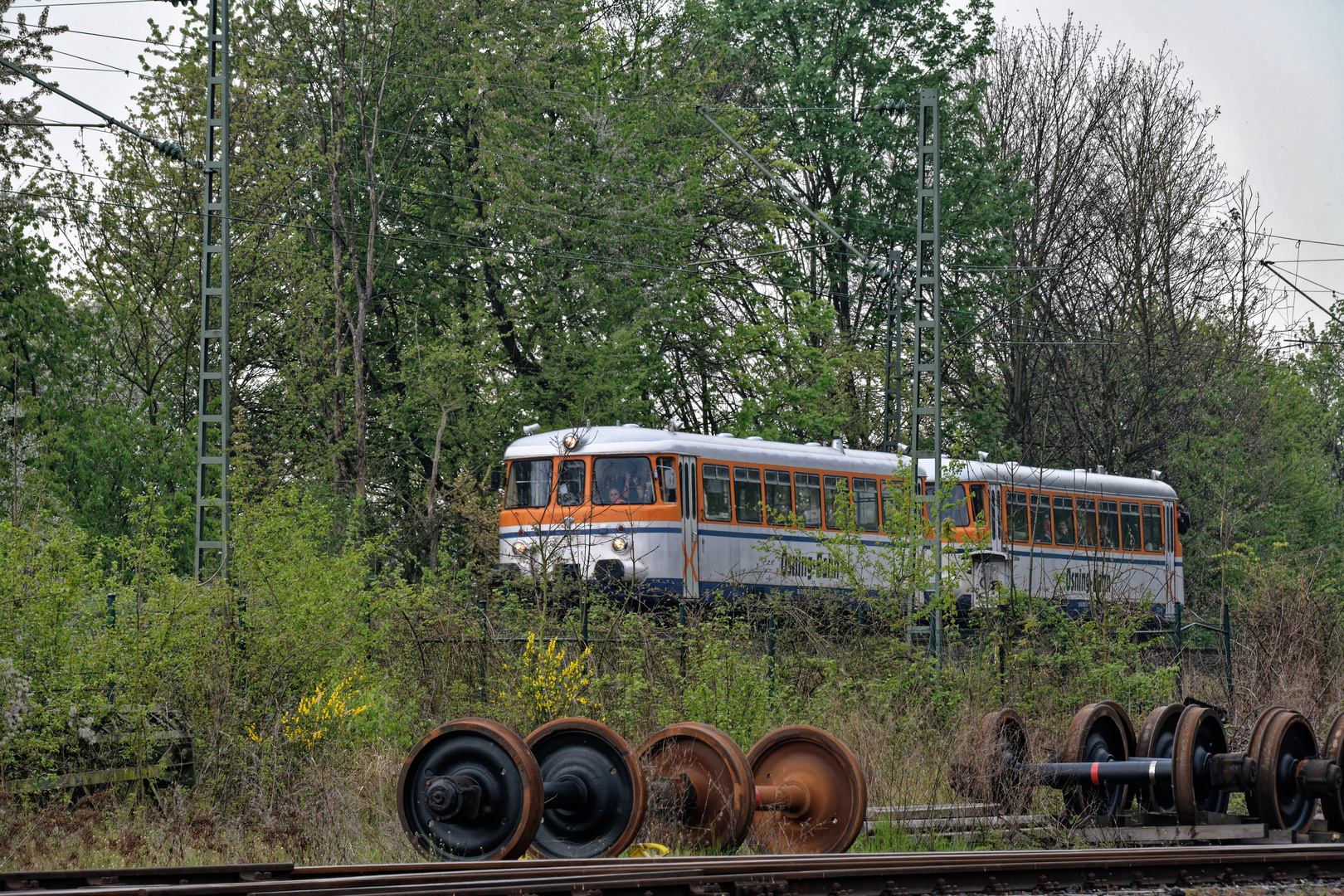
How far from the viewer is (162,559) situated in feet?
38.0

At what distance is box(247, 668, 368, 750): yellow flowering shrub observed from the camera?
1126cm

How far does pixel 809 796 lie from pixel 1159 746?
3.84 metres

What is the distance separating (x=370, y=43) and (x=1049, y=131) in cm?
2136

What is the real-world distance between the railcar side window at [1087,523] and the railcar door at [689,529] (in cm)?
979

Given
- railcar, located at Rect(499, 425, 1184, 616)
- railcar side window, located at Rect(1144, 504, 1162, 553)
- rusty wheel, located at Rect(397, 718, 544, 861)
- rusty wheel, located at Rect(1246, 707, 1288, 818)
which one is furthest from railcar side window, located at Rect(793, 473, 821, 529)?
rusty wheel, located at Rect(397, 718, 544, 861)

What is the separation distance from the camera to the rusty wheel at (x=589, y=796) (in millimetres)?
8570

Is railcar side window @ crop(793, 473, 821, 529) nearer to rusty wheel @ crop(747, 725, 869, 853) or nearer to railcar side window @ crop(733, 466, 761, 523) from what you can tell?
railcar side window @ crop(733, 466, 761, 523)

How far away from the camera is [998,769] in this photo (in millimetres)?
11250

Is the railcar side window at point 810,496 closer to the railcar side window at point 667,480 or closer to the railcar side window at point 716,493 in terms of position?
the railcar side window at point 716,493

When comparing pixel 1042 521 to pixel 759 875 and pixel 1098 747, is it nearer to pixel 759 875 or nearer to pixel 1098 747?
pixel 1098 747

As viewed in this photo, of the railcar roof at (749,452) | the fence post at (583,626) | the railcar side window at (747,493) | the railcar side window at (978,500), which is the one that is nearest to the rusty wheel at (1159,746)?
the fence post at (583,626)

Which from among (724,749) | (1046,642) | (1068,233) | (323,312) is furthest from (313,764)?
(1068,233)

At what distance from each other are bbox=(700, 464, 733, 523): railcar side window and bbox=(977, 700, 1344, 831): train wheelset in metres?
11.6

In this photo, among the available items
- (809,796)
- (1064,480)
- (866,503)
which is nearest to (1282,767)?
(809,796)
